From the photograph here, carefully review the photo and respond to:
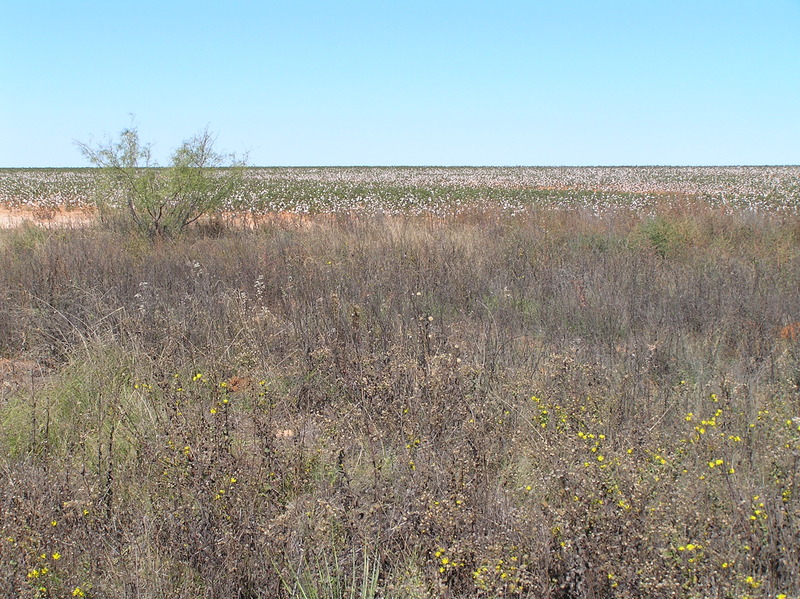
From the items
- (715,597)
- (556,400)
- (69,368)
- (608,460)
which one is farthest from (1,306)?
(715,597)

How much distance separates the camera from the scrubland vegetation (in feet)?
9.26

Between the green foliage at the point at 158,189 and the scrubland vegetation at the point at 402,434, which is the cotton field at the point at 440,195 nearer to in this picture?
the green foliage at the point at 158,189

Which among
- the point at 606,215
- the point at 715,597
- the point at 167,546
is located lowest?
the point at 167,546

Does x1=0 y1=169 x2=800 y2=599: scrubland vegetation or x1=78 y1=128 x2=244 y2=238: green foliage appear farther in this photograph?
x1=78 y1=128 x2=244 y2=238: green foliage

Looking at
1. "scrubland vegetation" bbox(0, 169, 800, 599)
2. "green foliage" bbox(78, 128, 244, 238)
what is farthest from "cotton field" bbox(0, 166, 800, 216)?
"scrubland vegetation" bbox(0, 169, 800, 599)

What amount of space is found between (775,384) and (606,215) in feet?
30.0

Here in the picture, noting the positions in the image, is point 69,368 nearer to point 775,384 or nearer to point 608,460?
point 608,460

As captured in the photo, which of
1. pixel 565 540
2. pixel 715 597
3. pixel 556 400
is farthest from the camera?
pixel 556 400

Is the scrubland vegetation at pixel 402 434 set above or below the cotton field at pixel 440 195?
below

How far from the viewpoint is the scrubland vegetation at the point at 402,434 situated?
9.26 ft

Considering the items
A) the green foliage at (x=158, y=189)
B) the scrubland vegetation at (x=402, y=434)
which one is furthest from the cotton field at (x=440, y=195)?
the scrubland vegetation at (x=402, y=434)

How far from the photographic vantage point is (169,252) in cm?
1005

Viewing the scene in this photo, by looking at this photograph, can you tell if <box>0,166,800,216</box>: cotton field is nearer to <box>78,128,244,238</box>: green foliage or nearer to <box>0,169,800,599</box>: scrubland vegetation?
<box>78,128,244,238</box>: green foliage

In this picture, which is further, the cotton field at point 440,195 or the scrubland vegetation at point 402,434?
the cotton field at point 440,195
